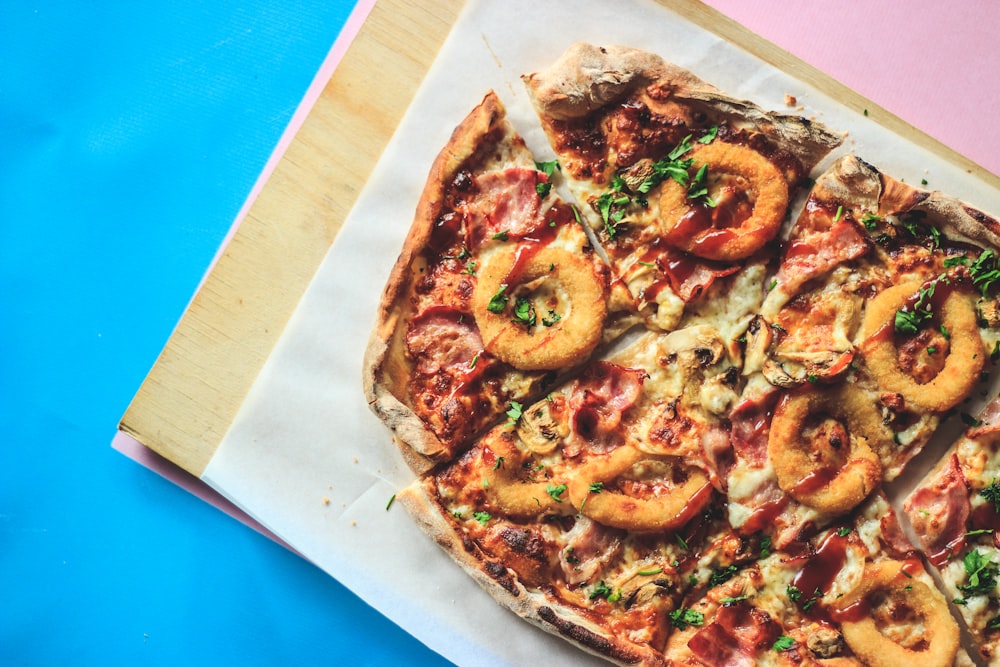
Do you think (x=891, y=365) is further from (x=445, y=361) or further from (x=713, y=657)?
(x=445, y=361)

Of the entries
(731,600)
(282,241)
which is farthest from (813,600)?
(282,241)

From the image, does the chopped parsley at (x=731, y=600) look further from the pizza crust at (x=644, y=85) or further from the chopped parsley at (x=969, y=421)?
the pizza crust at (x=644, y=85)

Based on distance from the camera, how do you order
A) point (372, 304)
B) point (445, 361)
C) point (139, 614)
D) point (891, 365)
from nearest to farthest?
point (891, 365), point (445, 361), point (372, 304), point (139, 614)

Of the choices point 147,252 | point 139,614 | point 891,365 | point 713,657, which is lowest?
point 139,614

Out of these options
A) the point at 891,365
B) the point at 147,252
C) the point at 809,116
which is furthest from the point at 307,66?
the point at 891,365

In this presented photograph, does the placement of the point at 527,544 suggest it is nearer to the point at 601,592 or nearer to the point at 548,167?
the point at 601,592

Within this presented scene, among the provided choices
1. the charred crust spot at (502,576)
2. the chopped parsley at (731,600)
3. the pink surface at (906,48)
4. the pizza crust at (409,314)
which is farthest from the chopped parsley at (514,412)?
the pink surface at (906,48)
